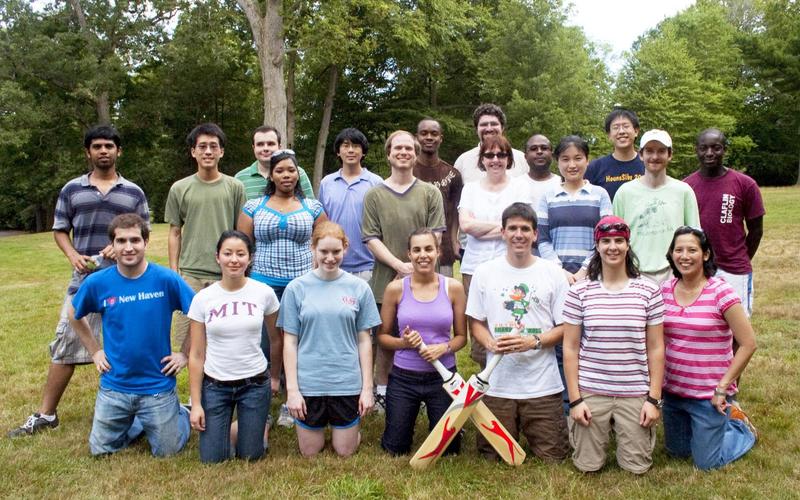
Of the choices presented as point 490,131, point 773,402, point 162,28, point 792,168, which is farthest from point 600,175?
point 792,168

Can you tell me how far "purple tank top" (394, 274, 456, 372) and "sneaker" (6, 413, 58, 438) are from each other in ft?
9.08

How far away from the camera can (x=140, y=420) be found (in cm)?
438

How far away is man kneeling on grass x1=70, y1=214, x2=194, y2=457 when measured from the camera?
14.1ft

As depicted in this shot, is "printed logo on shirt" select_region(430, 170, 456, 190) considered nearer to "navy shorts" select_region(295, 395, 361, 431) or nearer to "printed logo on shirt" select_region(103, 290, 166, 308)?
"navy shorts" select_region(295, 395, 361, 431)

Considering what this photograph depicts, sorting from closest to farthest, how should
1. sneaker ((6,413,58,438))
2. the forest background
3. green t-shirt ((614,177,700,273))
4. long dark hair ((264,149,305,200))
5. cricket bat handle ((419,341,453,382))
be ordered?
cricket bat handle ((419,341,453,382)) → green t-shirt ((614,177,700,273)) → sneaker ((6,413,58,438)) → long dark hair ((264,149,305,200)) → the forest background

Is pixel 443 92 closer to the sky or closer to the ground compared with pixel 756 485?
closer to the sky

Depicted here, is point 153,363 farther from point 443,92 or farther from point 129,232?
point 443,92

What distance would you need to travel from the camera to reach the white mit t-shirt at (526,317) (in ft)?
13.6

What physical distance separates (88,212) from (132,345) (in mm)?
1173

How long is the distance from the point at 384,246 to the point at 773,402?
340cm

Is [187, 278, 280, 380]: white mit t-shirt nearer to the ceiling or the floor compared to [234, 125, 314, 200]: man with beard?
nearer to the floor

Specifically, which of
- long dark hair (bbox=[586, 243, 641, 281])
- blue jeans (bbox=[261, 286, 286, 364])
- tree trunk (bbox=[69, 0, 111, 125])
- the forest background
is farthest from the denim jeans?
tree trunk (bbox=[69, 0, 111, 125])

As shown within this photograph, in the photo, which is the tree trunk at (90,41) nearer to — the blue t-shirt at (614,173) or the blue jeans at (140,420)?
the blue jeans at (140,420)

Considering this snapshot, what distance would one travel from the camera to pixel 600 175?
523 centimetres
